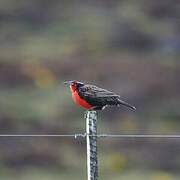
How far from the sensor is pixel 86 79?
24125 millimetres

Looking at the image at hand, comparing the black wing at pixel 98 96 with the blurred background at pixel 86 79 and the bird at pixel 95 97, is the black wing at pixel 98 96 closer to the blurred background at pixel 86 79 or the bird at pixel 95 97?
the bird at pixel 95 97

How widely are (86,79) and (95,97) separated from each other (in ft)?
45.6

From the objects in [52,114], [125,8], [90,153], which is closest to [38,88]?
[52,114]

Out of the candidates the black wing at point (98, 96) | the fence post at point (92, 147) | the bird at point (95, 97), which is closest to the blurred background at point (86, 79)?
the bird at point (95, 97)

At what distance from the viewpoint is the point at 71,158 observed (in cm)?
2128

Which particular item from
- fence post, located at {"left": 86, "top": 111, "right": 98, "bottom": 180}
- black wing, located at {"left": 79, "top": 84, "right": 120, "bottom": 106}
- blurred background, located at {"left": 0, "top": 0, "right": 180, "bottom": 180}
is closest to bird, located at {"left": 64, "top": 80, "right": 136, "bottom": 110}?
black wing, located at {"left": 79, "top": 84, "right": 120, "bottom": 106}

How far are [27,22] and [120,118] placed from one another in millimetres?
5944

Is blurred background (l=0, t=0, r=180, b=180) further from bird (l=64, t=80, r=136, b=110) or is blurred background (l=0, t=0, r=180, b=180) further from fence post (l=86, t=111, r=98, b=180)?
fence post (l=86, t=111, r=98, b=180)

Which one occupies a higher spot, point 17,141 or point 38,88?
point 38,88

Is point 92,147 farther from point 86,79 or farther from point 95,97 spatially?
point 86,79

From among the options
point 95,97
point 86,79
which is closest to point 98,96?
point 95,97

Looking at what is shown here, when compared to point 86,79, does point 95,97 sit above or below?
below

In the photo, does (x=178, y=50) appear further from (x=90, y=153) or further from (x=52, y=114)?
(x=90, y=153)

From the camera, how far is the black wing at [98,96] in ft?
33.2
